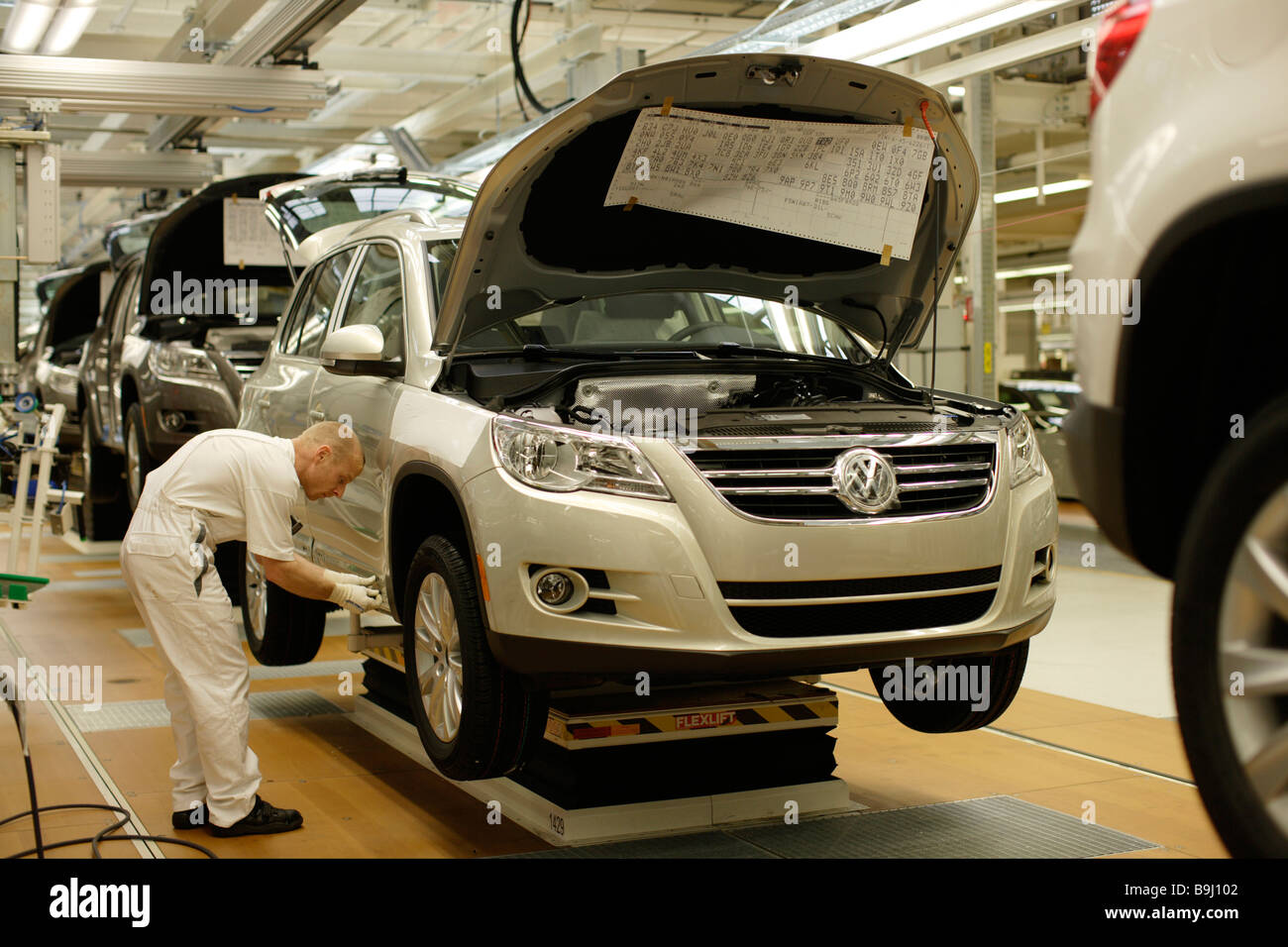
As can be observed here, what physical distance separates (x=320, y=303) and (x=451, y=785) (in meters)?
2.18

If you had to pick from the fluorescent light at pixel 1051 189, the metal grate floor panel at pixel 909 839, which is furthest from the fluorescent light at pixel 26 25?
the fluorescent light at pixel 1051 189

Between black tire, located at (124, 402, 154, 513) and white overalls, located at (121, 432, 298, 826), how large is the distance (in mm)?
4574

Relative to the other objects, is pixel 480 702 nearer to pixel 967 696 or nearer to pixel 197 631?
pixel 197 631

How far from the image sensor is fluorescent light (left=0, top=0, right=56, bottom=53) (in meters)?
8.11

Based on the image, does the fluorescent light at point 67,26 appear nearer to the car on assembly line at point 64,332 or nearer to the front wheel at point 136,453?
the front wheel at point 136,453

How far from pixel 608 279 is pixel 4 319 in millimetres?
4028

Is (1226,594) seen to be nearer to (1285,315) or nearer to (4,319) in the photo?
(1285,315)

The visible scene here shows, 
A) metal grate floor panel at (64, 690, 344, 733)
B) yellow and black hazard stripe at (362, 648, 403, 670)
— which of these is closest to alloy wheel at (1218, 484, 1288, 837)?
yellow and black hazard stripe at (362, 648, 403, 670)

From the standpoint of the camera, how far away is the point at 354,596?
4.21 metres

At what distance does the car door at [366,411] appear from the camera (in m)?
4.46

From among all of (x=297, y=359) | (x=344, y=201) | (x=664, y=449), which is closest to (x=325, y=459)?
(x=664, y=449)

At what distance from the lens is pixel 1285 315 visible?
2.18m

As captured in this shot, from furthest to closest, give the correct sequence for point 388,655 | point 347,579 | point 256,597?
point 256,597
point 388,655
point 347,579

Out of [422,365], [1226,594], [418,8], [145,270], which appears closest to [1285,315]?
[1226,594]
